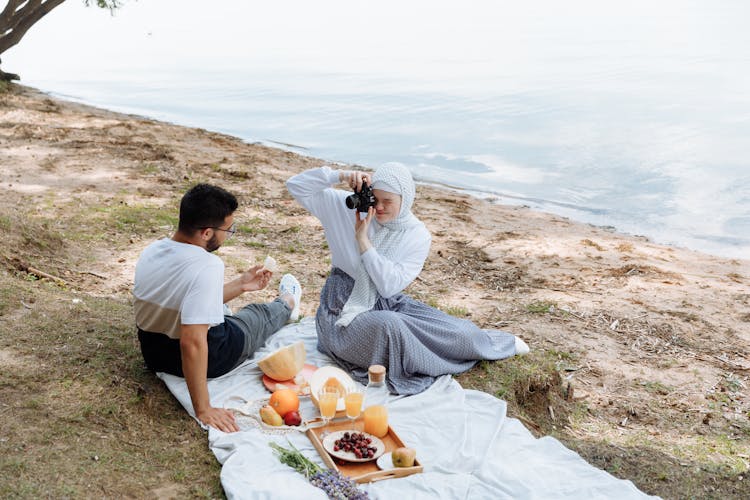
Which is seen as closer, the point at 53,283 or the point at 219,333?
the point at 219,333

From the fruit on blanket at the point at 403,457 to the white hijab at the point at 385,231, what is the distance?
1.12 meters

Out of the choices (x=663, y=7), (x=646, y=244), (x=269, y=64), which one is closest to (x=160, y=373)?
(x=646, y=244)

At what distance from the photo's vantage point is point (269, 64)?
2944 centimetres

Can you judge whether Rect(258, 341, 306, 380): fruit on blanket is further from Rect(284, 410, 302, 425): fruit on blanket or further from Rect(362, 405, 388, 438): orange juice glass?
Rect(362, 405, 388, 438): orange juice glass

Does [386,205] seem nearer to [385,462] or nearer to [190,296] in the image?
[190,296]

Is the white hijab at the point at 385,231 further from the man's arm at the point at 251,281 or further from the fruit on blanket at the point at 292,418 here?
the fruit on blanket at the point at 292,418

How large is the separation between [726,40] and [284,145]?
93.2 ft

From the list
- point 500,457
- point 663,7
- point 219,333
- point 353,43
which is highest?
point 663,7

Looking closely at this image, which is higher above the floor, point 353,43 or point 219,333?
point 353,43

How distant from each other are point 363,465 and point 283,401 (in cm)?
60

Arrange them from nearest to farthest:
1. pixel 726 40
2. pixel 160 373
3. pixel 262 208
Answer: pixel 160 373 → pixel 262 208 → pixel 726 40

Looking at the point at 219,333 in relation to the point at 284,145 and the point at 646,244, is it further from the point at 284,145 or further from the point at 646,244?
the point at 284,145

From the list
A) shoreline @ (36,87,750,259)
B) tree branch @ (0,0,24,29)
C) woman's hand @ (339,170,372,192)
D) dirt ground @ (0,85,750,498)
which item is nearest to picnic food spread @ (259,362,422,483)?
dirt ground @ (0,85,750,498)

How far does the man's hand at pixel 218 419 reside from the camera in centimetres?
369
